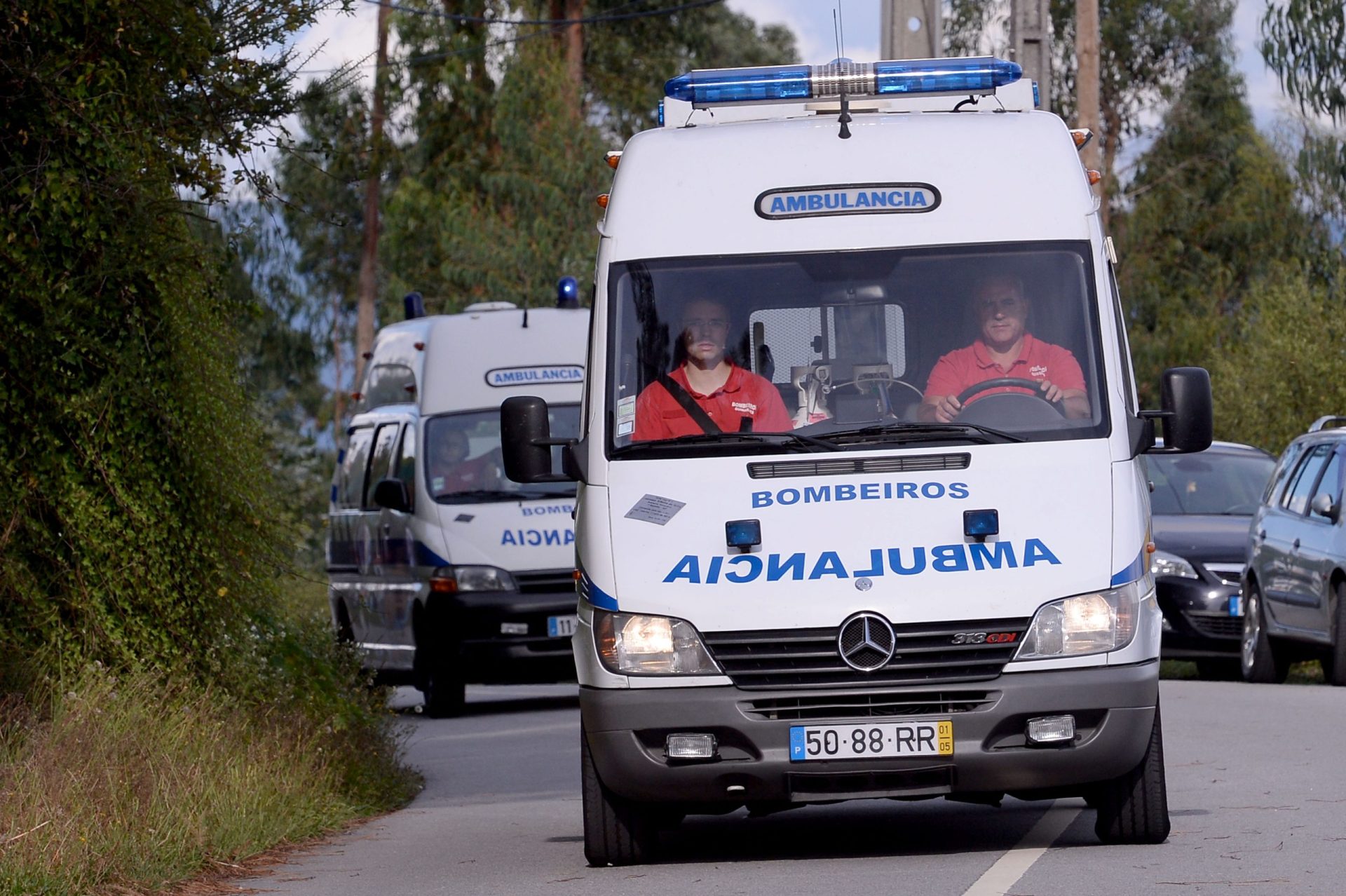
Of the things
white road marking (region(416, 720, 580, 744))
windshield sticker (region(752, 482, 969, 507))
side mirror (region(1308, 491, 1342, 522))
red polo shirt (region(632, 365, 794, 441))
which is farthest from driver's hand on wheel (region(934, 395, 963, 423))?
side mirror (region(1308, 491, 1342, 522))

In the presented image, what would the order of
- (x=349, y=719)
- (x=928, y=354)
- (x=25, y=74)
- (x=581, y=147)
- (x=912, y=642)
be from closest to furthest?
(x=912, y=642), (x=928, y=354), (x=25, y=74), (x=349, y=719), (x=581, y=147)

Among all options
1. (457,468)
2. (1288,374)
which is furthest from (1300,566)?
(1288,374)

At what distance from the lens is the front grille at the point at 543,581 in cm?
1686

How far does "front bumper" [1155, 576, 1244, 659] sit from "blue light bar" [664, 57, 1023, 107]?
906 centimetres

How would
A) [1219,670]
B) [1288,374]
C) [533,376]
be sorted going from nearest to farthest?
[533,376], [1219,670], [1288,374]

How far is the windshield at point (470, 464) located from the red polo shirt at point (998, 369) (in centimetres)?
874

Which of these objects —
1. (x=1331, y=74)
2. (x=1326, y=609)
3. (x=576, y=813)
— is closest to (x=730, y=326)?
(x=576, y=813)

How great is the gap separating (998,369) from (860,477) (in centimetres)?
72

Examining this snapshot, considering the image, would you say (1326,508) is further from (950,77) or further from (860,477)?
(860,477)

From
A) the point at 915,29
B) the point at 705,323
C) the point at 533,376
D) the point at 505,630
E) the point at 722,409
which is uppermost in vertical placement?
the point at 915,29

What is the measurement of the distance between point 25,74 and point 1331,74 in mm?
22494

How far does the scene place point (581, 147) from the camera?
36.4m

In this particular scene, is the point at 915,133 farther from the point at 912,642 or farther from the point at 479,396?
the point at 479,396

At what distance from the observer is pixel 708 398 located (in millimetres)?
8422
